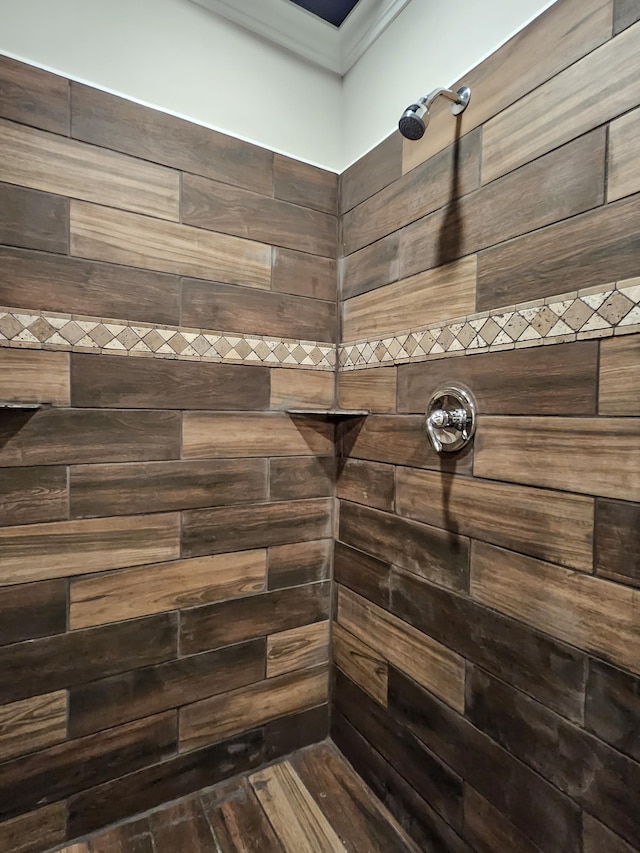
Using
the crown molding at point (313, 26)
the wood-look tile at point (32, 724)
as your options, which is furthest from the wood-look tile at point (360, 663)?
the crown molding at point (313, 26)

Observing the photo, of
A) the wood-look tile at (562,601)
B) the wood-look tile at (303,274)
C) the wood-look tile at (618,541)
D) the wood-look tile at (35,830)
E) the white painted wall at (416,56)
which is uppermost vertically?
the white painted wall at (416,56)

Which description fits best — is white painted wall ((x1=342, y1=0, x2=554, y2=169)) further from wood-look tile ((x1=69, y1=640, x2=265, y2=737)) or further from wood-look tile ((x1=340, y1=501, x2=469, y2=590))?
wood-look tile ((x1=69, y1=640, x2=265, y2=737))

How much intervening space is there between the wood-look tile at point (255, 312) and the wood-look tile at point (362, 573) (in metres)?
0.71

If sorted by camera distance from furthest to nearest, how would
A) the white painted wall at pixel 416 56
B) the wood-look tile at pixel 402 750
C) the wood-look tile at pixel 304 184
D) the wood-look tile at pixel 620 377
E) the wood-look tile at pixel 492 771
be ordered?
the wood-look tile at pixel 304 184, the wood-look tile at pixel 402 750, the white painted wall at pixel 416 56, the wood-look tile at pixel 492 771, the wood-look tile at pixel 620 377

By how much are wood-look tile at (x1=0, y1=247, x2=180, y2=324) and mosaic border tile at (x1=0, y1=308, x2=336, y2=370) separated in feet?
0.08

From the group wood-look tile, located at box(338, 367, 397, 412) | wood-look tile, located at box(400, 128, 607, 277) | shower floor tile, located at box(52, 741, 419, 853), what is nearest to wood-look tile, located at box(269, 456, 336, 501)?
wood-look tile, located at box(338, 367, 397, 412)

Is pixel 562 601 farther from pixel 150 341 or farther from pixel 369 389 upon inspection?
pixel 150 341

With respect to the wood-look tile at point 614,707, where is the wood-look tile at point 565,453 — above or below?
above

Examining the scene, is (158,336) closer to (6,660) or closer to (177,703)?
(6,660)

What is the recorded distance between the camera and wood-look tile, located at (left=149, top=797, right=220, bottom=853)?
1154 mm

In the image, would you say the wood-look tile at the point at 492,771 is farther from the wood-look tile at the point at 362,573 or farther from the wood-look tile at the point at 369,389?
the wood-look tile at the point at 369,389

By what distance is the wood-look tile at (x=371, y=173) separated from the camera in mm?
1271

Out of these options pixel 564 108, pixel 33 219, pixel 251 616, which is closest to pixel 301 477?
pixel 251 616

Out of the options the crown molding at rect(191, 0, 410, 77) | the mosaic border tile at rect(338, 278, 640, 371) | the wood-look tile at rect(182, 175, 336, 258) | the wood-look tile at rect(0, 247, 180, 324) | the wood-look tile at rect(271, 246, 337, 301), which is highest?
the crown molding at rect(191, 0, 410, 77)
